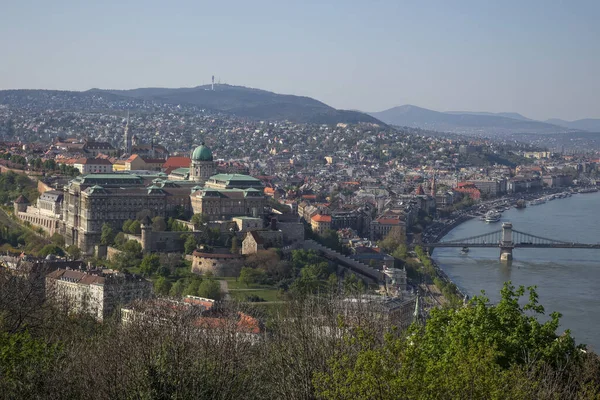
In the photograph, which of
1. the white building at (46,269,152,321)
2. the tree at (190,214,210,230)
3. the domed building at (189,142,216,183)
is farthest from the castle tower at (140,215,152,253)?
the domed building at (189,142,216,183)

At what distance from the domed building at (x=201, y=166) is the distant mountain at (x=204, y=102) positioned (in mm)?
75150

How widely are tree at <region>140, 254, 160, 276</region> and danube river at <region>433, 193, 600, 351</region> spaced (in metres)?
8.09

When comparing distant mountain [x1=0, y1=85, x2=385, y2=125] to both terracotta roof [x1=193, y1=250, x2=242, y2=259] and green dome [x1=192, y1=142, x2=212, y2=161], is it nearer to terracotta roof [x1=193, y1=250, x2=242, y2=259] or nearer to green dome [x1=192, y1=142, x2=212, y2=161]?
green dome [x1=192, y1=142, x2=212, y2=161]

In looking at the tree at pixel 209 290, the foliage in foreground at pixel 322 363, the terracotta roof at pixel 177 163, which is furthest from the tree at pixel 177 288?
the terracotta roof at pixel 177 163

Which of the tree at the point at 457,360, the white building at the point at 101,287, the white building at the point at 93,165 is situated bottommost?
the white building at the point at 101,287

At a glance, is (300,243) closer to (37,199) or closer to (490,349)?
(37,199)

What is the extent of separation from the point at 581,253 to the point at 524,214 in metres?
19.6

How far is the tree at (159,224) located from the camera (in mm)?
30578

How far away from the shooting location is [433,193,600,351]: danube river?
26281 millimetres

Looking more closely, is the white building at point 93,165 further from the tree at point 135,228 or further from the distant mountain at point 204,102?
the distant mountain at point 204,102

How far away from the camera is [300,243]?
31641 millimetres

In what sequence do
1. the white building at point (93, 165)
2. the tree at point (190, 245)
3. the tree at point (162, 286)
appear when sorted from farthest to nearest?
the white building at point (93, 165)
the tree at point (190, 245)
the tree at point (162, 286)

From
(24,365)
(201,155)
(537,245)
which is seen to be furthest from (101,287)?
(537,245)

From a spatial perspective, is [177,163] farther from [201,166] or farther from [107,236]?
[107,236]
